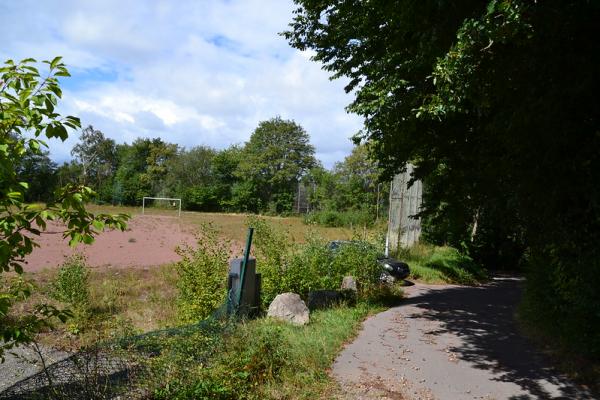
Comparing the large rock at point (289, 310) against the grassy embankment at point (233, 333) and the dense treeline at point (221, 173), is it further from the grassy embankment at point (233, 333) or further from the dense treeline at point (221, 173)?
the dense treeline at point (221, 173)

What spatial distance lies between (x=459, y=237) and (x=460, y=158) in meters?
12.7

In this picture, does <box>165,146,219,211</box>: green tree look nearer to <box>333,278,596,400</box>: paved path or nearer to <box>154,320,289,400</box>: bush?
<box>333,278,596,400</box>: paved path

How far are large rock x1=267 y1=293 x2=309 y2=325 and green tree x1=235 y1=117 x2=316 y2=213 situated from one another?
49.5 meters

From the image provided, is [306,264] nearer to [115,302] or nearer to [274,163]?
[115,302]

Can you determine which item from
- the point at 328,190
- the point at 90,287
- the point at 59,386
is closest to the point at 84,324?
the point at 59,386

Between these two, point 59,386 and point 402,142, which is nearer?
point 59,386

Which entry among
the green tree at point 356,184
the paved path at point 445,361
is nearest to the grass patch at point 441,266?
the paved path at point 445,361

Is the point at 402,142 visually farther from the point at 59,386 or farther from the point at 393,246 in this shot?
the point at 393,246

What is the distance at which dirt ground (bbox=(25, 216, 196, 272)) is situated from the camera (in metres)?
16.6

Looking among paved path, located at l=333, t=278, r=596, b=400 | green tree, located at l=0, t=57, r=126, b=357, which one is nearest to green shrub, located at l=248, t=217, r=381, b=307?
paved path, located at l=333, t=278, r=596, b=400

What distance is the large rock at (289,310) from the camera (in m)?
8.29

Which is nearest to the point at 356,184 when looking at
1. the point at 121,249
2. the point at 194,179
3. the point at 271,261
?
the point at 194,179

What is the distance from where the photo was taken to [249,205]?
6016 cm

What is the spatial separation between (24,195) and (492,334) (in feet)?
26.0
